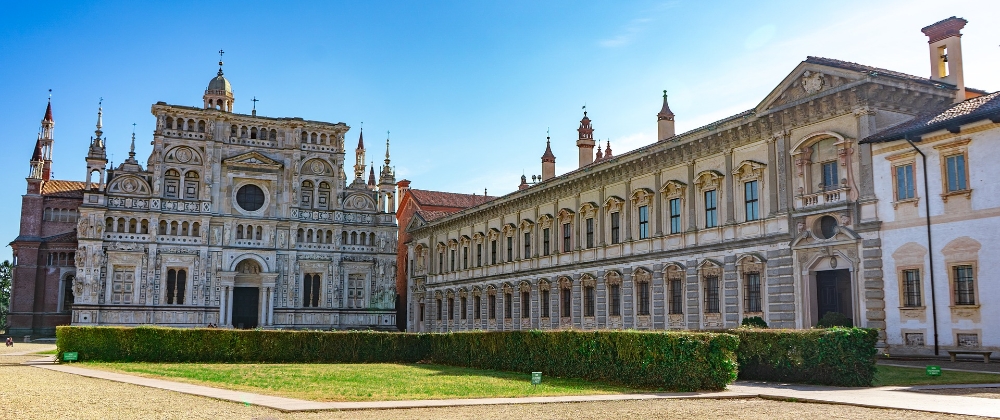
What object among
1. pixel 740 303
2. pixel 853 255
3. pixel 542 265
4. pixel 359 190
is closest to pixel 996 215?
pixel 853 255

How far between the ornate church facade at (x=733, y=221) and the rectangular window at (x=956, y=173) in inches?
Result: 102

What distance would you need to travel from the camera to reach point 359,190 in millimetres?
74000

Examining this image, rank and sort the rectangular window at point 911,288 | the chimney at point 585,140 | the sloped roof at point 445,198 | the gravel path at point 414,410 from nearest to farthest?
the gravel path at point 414,410
the rectangular window at point 911,288
the chimney at point 585,140
the sloped roof at point 445,198

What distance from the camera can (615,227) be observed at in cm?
4391

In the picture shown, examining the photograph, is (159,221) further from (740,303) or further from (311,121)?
(740,303)

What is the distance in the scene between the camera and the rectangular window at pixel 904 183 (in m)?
28.0

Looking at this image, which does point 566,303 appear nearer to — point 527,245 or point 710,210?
point 527,245

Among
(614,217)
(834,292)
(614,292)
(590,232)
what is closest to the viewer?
(834,292)

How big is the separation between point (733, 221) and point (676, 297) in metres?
5.10

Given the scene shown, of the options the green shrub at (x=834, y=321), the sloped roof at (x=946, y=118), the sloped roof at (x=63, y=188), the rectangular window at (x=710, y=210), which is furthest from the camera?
the sloped roof at (x=63, y=188)

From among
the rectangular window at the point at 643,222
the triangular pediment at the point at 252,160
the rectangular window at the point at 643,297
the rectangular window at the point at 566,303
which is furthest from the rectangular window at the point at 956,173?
the triangular pediment at the point at 252,160

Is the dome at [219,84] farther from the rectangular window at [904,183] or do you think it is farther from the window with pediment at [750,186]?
the rectangular window at [904,183]

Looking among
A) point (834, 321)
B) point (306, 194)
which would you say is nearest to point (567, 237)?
point (834, 321)

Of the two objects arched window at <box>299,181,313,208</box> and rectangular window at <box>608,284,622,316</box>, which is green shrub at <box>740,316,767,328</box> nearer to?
rectangular window at <box>608,284,622,316</box>
